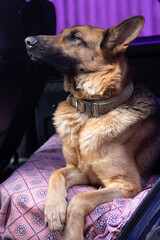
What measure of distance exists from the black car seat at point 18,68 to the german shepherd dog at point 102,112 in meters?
0.20

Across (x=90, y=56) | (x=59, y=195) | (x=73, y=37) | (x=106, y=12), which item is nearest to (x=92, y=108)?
(x=90, y=56)

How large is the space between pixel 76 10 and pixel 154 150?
4.79 ft

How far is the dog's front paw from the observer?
1.53m

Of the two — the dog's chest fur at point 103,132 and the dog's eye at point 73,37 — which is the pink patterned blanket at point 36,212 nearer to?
the dog's chest fur at point 103,132

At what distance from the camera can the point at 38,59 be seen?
1856mm

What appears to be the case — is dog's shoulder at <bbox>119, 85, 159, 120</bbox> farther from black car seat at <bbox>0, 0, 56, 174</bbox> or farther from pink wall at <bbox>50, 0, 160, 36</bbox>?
pink wall at <bbox>50, 0, 160, 36</bbox>

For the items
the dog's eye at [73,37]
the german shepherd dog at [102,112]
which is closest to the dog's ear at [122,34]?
the german shepherd dog at [102,112]

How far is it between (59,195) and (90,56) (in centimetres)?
86

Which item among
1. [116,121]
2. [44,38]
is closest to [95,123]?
[116,121]

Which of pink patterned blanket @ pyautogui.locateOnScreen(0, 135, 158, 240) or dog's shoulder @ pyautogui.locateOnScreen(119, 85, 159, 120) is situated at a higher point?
dog's shoulder @ pyautogui.locateOnScreen(119, 85, 159, 120)

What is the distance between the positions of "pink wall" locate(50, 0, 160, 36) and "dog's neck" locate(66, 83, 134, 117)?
97 centimetres

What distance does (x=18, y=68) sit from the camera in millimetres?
2121

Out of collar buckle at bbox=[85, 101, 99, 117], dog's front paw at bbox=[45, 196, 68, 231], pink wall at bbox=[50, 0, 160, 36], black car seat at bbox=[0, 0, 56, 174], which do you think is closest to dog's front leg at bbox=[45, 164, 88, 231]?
dog's front paw at bbox=[45, 196, 68, 231]

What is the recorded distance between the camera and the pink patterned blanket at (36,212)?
1556mm
